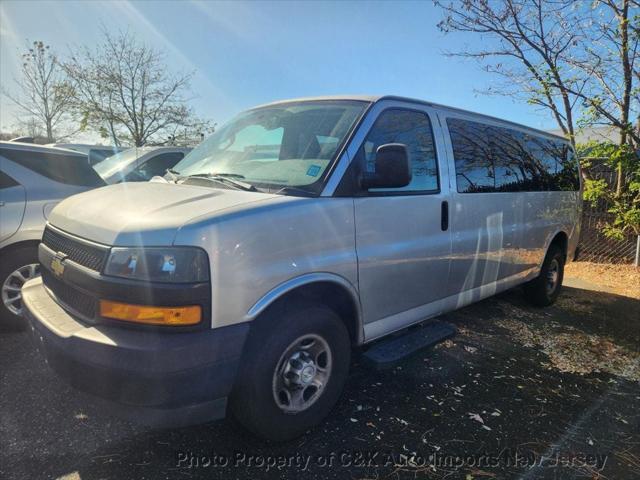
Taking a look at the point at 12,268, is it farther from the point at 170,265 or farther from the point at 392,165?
the point at 392,165

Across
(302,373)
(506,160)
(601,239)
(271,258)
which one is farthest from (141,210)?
(601,239)

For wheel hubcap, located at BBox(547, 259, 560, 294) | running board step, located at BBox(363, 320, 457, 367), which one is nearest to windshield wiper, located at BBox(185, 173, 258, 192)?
running board step, located at BBox(363, 320, 457, 367)

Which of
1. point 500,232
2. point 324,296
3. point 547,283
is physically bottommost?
point 547,283

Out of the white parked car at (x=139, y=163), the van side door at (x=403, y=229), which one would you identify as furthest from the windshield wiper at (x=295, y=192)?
the white parked car at (x=139, y=163)

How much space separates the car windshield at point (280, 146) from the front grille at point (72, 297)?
1.13 meters

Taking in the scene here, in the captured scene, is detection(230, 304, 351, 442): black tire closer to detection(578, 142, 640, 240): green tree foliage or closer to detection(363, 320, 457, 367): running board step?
detection(363, 320, 457, 367): running board step

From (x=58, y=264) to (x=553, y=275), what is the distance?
5576mm

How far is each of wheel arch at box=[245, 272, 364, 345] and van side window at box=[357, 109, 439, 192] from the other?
0.69 meters

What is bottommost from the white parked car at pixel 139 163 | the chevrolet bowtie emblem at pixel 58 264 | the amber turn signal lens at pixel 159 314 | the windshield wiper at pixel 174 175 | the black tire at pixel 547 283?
the black tire at pixel 547 283

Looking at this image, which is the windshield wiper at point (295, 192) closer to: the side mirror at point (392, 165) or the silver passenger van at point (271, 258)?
the silver passenger van at point (271, 258)

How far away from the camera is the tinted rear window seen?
4094mm

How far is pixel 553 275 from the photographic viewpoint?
18.5ft

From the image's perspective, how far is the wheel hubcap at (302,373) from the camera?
2.45 meters

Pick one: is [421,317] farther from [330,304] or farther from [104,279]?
[104,279]
